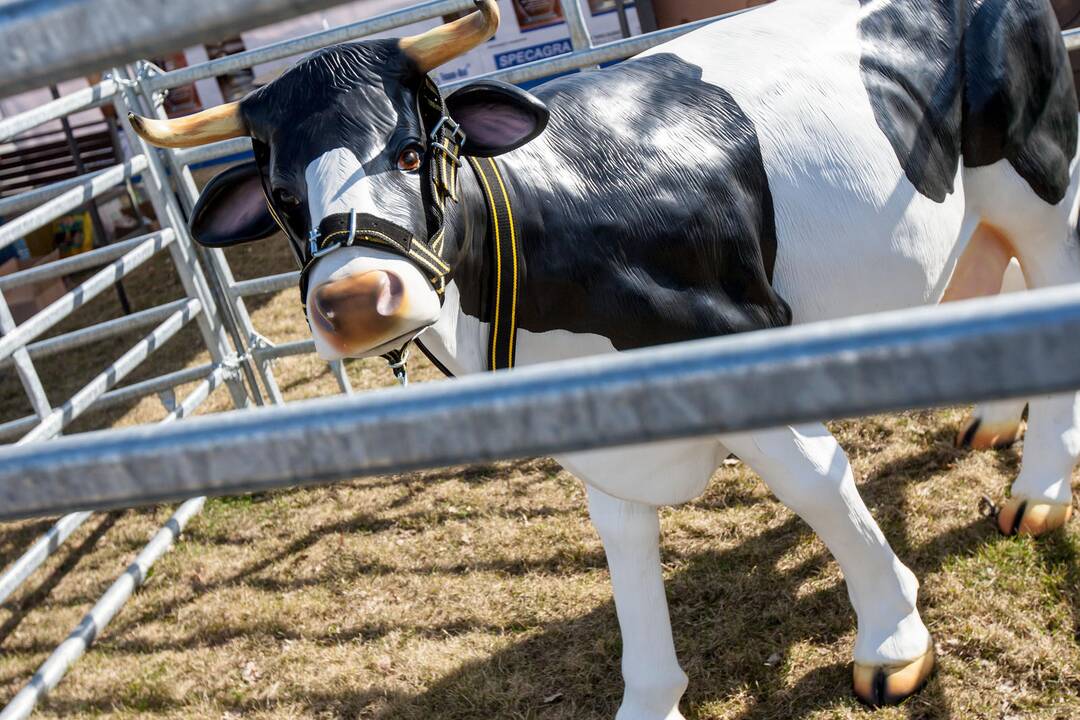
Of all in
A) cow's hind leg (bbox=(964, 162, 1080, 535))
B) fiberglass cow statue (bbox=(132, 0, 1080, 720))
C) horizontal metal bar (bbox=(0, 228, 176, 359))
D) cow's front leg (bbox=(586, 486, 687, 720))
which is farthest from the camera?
horizontal metal bar (bbox=(0, 228, 176, 359))

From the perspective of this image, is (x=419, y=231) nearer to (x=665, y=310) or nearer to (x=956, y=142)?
(x=665, y=310)

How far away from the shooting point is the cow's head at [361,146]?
154cm

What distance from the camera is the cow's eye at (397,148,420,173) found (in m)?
1.70

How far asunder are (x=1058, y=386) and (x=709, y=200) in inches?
59.8

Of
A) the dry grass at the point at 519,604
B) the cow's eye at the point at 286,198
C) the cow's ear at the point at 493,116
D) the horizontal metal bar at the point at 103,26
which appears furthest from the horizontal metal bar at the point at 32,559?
the horizontal metal bar at the point at 103,26

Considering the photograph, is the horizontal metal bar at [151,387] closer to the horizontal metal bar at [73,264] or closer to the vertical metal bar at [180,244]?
the vertical metal bar at [180,244]

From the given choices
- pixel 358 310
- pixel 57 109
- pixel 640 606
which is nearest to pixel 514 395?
pixel 358 310

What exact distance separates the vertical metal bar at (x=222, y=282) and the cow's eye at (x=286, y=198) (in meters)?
2.35

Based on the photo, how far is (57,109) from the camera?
11.1 feet

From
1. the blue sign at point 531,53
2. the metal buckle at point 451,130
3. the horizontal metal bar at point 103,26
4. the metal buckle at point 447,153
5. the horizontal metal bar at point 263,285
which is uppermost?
the horizontal metal bar at point 103,26

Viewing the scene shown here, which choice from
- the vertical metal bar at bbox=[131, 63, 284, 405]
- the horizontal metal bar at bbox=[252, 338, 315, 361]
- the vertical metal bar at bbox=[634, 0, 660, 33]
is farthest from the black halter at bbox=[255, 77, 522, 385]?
the vertical metal bar at bbox=[634, 0, 660, 33]

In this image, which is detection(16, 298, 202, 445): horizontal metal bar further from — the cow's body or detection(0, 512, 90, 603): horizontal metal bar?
the cow's body

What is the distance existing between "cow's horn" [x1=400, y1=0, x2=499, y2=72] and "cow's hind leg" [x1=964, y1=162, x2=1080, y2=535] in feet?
4.37

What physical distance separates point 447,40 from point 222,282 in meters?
2.69
